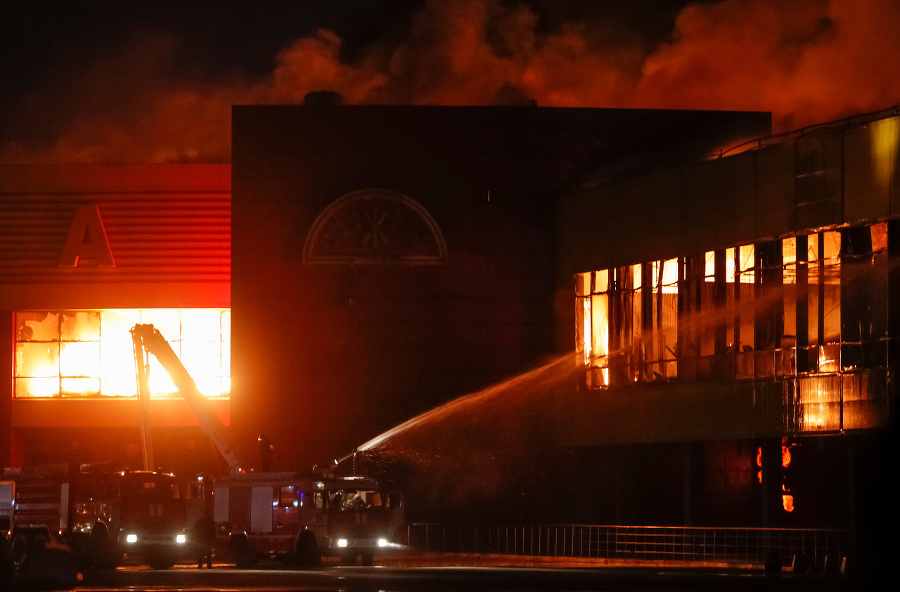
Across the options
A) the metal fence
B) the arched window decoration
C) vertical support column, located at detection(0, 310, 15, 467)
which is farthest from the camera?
vertical support column, located at detection(0, 310, 15, 467)

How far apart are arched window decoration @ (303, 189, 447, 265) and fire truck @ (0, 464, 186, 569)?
500 inches

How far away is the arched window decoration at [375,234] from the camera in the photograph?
47.4 m

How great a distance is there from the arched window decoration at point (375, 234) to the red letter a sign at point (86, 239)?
1048 cm

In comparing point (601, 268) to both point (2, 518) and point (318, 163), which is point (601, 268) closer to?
point (318, 163)

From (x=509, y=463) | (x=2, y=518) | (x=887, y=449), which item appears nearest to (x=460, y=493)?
(x=509, y=463)

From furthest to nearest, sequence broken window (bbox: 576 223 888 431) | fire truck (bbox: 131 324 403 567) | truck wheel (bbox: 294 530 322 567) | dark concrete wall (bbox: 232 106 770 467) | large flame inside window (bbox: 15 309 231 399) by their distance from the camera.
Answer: large flame inside window (bbox: 15 309 231 399), dark concrete wall (bbox: 232 106 770 467), fire truck (bbox: 131 324 403 567), truck wheel (bbox: 294 530 322 567), broken window (bbox: 576 223 888 431)

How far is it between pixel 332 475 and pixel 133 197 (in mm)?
22383

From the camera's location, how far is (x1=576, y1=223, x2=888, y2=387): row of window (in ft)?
110

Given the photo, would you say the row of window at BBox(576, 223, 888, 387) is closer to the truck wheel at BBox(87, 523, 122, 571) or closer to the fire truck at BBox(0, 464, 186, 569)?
the fire truck at BBox(0, 464, 186, 569)

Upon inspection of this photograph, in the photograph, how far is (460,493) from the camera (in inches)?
1810

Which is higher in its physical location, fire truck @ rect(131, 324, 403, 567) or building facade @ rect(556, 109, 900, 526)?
building facade @ rect(556, 109, 900, 526)

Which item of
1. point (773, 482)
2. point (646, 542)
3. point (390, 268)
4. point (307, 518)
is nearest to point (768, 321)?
point (646, 542)

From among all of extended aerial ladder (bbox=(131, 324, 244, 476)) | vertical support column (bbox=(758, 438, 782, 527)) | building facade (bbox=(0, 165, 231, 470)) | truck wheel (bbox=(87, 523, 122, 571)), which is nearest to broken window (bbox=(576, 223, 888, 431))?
vertical support column (bbox=(758, 438, 782, 527))

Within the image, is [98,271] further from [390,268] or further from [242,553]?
[242,553]
